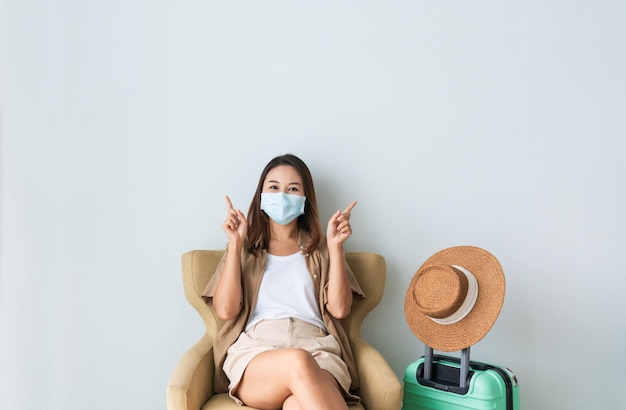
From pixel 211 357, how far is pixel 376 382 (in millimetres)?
734

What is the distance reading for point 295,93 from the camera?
119 inches

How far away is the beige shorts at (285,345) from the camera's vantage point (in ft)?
7.78

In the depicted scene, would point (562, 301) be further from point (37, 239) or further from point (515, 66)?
point (37, 239)

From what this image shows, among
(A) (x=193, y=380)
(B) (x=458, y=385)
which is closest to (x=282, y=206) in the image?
(A) (x=193, y=380)

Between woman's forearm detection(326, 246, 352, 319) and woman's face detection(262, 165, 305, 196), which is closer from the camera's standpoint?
woman's forearm detection(326, 246, 352, 319)

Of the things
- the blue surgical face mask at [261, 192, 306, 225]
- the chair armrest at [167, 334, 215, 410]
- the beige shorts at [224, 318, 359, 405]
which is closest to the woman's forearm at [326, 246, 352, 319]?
the beige shorts at [224, 318, 359, 405]

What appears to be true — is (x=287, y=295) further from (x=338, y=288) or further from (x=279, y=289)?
(x=338, y=288)

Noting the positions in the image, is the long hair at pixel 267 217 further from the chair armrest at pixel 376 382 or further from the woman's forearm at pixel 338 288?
the chair armrest at pixel 376 382

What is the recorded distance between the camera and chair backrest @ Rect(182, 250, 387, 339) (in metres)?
2.72

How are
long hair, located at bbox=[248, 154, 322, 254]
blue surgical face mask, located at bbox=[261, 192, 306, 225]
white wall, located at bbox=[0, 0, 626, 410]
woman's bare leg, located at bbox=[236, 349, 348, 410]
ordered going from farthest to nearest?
1. white wall, located at bbox=[0, 0, 626, 410]
2. long hair, located at bbox=[248, 154, 322, 254]
3. blue surgical face mask, located at bbox=[261, 192, 306, 225]
4. woman's bare leg, located at bbox=[236, 349, 348, 410]

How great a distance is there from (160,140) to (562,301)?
220 centimetres

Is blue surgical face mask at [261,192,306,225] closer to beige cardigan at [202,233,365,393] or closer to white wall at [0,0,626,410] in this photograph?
beige cardigan at [202,233,365,393]

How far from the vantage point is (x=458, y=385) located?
96.2 inches

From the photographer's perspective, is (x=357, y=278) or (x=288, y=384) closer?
(x=288, y=384)
